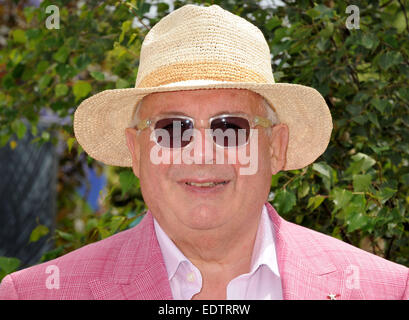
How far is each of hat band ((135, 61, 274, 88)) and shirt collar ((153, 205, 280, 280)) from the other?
588 millimetres

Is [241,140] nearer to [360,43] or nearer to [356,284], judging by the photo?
[356,284]

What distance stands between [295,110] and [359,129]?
90 centimetres

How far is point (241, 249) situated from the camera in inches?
90.0

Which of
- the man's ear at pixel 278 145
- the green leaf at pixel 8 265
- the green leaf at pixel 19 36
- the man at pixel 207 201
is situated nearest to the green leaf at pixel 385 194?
the man at pixel 207 201

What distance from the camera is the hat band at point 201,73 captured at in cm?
219

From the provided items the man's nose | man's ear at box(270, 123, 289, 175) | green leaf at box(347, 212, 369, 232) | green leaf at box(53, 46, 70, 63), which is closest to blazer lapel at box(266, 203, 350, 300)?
Result: man's ear at box(270, 123, 289, 175)

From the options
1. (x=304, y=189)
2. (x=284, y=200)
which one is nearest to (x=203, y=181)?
(x=284, y=200)

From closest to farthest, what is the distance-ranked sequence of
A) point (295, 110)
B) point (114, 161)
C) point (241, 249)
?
1. point (241, 249)
2. point (295, 110)
3. point (114, 161)

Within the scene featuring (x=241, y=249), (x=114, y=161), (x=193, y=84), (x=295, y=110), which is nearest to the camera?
(x=193, y=84)

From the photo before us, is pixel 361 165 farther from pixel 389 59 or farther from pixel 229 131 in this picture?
pixel 229 131

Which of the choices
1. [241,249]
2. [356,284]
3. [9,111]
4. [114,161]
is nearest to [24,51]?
[9,111]

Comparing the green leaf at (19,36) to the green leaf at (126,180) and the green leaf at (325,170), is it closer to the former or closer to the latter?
the green leaf at (126,180)

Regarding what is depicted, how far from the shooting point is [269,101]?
2.41 m

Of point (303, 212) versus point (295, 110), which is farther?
point (303, 212)
